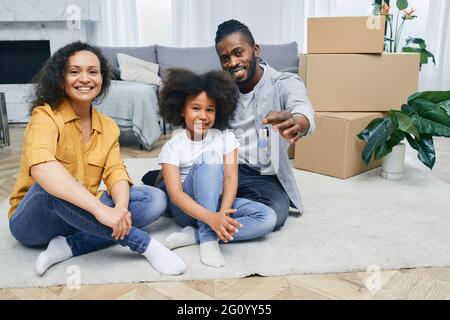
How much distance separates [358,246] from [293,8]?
329cm

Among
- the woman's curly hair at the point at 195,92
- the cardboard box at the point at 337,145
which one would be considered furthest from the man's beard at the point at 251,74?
the cardboard box at the point at 337,145

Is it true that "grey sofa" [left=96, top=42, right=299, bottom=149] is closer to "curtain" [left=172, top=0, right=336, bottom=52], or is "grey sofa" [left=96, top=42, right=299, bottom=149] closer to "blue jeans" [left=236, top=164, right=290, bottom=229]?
"curtain" [left=172, top=0, right=336, bottom=52]

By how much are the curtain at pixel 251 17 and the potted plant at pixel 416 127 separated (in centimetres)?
231

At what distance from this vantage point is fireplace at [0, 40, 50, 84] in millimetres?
4293

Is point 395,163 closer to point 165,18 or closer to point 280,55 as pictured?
point 280,55

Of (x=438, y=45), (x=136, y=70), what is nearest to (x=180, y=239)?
(x=136, y=70)

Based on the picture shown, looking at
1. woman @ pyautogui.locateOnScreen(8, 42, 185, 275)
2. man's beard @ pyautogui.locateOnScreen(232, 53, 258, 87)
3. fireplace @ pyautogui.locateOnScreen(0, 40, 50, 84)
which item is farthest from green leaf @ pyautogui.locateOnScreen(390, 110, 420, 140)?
fireplace @ pyautogui.locateOnScreen(0, 40, 50, 84)

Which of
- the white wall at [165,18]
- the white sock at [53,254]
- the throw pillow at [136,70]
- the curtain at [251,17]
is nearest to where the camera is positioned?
the white sock at [53,254]

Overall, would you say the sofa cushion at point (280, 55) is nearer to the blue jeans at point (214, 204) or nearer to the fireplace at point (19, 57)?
the fireplace at point (19, 57)

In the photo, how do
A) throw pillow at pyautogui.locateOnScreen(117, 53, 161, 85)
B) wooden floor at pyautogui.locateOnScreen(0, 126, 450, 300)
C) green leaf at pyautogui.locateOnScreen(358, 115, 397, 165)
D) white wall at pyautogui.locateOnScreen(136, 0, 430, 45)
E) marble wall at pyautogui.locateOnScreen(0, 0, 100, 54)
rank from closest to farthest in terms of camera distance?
wooden floor at pyautogui.locateOnScreen(0, 126, 450, 300)
green leaf at pyautogui.locateOnScreen(358, 115, 397, 165)
throw pillow at pyautogui.locateOnScreen(117, 53, 161, 85)
marble wall at pyautogui.locateOnScreen(0, 0, 100, 54)
white wall at pyautogui.locateOnScreen(136, 0, 430, 45)

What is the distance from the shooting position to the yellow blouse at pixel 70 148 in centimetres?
125

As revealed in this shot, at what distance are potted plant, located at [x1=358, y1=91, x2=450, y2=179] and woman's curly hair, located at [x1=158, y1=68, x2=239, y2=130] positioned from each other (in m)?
0.96

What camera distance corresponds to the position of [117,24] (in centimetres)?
432

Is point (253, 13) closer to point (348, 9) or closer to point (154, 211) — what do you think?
point (348, 9)
